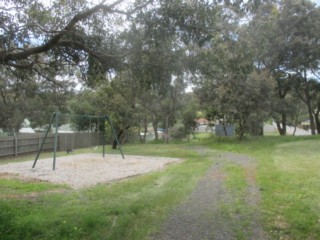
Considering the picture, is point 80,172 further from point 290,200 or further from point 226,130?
point 226,130

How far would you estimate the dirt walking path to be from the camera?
5016mm

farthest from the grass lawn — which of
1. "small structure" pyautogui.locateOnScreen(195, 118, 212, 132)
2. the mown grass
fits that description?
"small structure" pyautogui.locateOnScreen(195, 118, 212, 132)

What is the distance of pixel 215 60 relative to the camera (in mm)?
7297

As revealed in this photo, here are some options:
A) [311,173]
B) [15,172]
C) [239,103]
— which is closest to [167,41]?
[311,173]

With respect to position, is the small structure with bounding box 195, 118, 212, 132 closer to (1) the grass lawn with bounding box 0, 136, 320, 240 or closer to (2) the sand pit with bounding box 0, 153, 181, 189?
(2) the sand pit with bounding box 0, 153, 181, 189

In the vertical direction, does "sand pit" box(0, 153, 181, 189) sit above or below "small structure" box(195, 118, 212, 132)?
below

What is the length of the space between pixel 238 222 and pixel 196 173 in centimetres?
543

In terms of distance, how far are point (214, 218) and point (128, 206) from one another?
167 cm

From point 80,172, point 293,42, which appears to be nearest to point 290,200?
point 80,172

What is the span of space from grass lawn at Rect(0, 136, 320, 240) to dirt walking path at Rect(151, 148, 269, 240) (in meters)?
0.18

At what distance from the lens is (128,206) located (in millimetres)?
6578

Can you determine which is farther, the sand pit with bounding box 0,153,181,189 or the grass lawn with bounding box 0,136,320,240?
the sand pit with bounding box 0,153,181,189

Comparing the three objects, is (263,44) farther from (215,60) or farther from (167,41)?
(167,41)

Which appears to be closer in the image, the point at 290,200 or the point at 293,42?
the point at 290,200
